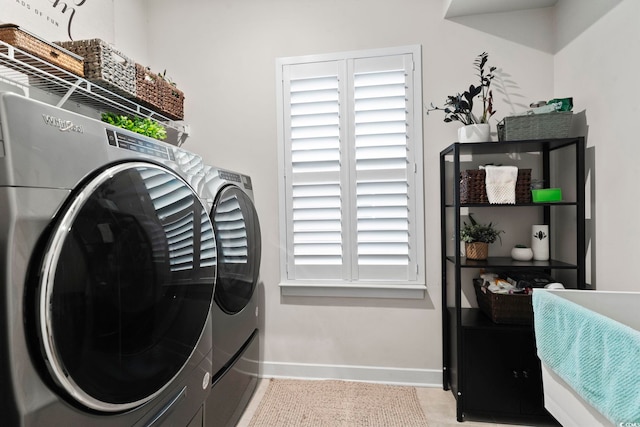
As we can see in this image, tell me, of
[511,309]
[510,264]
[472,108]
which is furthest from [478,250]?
[472,108]

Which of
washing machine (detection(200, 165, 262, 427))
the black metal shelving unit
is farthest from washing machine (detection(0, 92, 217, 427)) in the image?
the black metal shelving unit

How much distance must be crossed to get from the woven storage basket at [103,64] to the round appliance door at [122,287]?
2.56 feet

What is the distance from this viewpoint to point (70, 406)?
2.29ft

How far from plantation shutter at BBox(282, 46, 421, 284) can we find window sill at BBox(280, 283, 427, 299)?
45 millimetres

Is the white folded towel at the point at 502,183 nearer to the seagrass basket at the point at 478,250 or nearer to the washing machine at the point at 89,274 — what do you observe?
the seagrass basket at the point at 478,250

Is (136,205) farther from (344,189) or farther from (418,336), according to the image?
(418,336)

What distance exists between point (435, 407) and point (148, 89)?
2.36 meters

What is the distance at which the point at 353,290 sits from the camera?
2104mm

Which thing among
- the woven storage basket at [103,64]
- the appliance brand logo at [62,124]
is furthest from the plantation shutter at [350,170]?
the appliance brand logo at [62,124]

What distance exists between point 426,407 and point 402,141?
60.9 inches

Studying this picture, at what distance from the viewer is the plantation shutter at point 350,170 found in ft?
6.67

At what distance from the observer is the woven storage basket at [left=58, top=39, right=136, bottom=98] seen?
1.41 metres

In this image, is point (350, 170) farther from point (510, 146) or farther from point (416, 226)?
point (510, 146)

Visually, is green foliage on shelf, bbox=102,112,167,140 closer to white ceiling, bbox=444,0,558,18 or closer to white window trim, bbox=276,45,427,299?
white window trim, bbox=276,45,427,299
